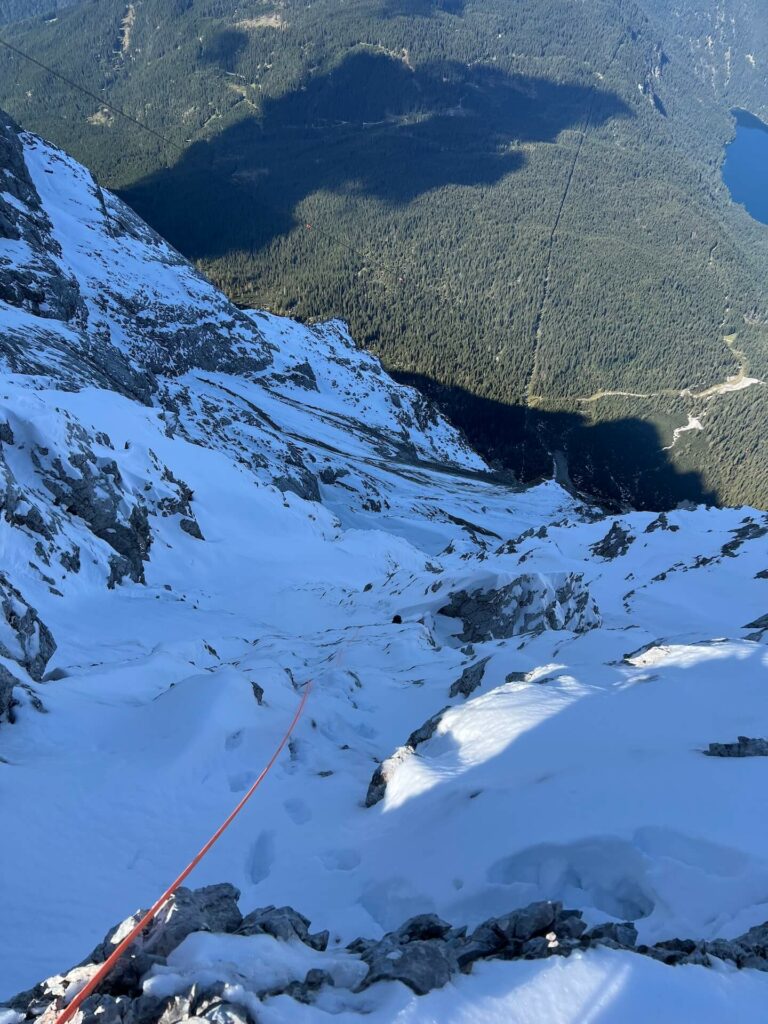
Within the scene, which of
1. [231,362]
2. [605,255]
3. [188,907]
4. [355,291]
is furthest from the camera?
[605,255]

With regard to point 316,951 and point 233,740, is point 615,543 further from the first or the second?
point 316,951

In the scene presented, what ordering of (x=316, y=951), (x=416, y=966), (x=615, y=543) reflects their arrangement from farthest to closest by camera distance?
(x=615, y=543) < (x=316, y=951) < (x=416, y=966)

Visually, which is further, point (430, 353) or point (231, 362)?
point (430, 353)

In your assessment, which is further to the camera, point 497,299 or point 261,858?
point 497,299

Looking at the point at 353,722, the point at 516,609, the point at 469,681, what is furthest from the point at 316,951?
the point at 516,609

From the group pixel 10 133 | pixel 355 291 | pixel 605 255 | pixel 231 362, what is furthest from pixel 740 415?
pixel 10 133

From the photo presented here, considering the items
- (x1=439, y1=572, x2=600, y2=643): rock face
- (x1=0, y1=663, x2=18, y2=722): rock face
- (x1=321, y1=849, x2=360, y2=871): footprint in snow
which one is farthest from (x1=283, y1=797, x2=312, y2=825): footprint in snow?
(x1=439, y1=572, x2=600, y2=643): rock face

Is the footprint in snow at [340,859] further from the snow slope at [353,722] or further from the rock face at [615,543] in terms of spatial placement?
the rock face at [615,543]

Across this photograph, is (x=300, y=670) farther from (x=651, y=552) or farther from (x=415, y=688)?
(x=651, y=552)
